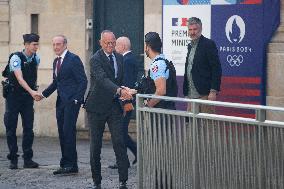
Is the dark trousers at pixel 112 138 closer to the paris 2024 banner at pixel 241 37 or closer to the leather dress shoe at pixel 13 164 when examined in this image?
the leather dress shoe at pixel 13 164

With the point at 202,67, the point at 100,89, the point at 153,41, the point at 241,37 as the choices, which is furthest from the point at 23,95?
the point at 241,37

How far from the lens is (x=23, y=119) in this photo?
1300cm

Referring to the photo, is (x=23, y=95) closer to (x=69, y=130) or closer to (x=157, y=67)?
(x=69, y=130)

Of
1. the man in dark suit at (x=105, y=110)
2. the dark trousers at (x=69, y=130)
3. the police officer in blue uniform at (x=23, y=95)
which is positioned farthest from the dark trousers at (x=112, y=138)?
the police officer in blue uniform at (x=23, y=95)

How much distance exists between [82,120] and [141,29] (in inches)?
75.4

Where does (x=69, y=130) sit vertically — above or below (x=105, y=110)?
below

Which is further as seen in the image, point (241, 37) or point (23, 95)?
point (241, 37)

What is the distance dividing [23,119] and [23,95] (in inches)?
13.1

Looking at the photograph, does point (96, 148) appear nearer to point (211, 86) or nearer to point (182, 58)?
point (211, 86)

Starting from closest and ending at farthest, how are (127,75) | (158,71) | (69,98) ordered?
(158,71) → (69,98) → (127,75)

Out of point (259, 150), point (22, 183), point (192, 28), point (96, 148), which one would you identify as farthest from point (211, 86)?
point (259, 150)

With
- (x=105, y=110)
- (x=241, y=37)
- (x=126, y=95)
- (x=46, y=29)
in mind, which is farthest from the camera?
(x=46, y=29)

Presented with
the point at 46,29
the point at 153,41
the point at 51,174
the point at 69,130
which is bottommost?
the point at 51,174

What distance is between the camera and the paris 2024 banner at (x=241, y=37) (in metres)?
13.9
